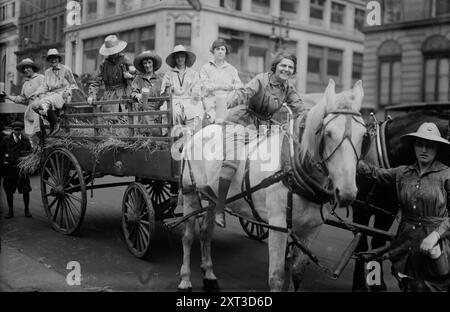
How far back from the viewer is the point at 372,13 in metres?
5.31

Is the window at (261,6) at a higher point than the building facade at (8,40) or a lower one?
higher

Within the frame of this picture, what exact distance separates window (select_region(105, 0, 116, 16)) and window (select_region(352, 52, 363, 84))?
559 centimetres

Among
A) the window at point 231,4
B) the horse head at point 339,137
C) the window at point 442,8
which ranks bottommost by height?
the horse head at point 339,137

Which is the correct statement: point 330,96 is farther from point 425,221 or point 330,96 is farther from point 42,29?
point 42,29

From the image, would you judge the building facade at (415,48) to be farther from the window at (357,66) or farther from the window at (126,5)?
the window at (126,5)

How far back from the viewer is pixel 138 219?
532 cm

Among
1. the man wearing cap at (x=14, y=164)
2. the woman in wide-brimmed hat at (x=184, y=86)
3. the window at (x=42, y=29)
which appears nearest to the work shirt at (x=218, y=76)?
the woman in wide-brimmed hat at (x=184, y=86)

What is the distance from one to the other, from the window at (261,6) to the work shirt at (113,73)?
2.51m

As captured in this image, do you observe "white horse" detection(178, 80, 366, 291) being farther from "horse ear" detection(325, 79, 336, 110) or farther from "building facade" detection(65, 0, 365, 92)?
"building facade" detection(65, 0, 365, 92)

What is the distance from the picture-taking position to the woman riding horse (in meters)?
4.11

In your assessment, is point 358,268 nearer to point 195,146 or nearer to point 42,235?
point 195,146

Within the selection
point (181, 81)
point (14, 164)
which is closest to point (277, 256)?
point (181, 81)

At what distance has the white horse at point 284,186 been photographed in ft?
10.2

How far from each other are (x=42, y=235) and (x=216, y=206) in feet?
10.7
